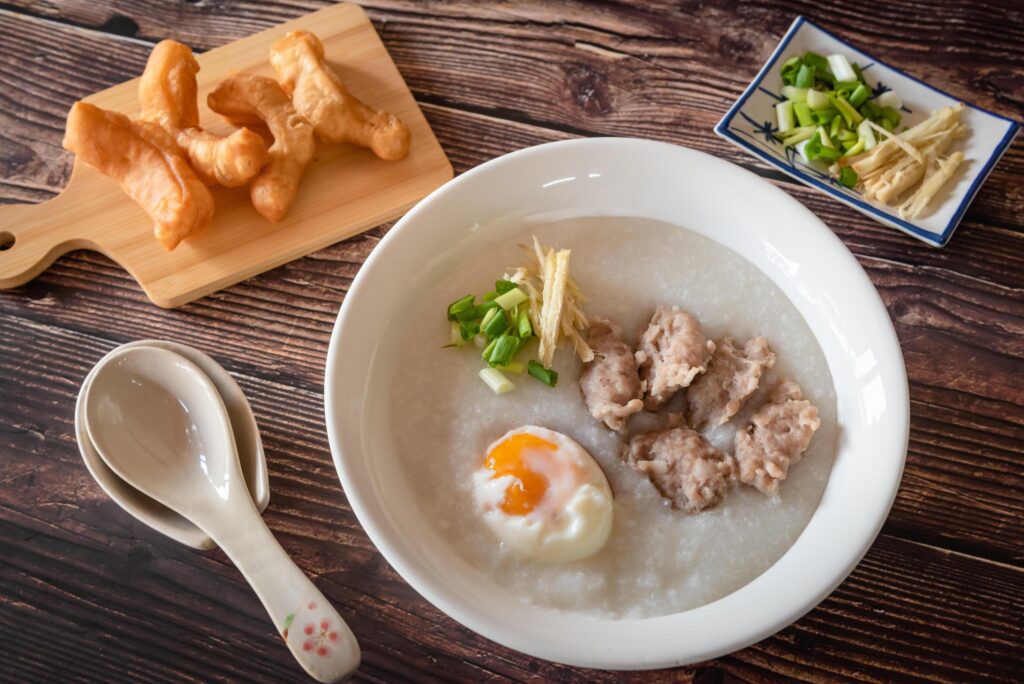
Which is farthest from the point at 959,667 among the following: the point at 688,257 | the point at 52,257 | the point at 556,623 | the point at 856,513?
the point at 52,257

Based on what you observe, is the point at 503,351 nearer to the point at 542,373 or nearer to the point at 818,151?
the point at 542,373

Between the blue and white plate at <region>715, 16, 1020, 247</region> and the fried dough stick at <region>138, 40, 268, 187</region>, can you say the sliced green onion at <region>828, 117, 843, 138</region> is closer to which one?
the blue and white plate at <region>715, 16, 1020, 247</region>

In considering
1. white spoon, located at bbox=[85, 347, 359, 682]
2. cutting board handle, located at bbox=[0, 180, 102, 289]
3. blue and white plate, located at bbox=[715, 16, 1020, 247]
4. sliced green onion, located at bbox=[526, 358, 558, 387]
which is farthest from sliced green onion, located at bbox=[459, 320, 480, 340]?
cutting board handle, located at bbox=[0, 180, 102, 289]

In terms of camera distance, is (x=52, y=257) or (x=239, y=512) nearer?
(x=239, y=512)

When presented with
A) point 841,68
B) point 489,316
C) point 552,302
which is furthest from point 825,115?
point 489,316

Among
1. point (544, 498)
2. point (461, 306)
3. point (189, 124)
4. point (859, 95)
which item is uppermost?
point (859, 95)

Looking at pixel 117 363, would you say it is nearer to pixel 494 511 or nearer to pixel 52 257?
pixel 52 257
